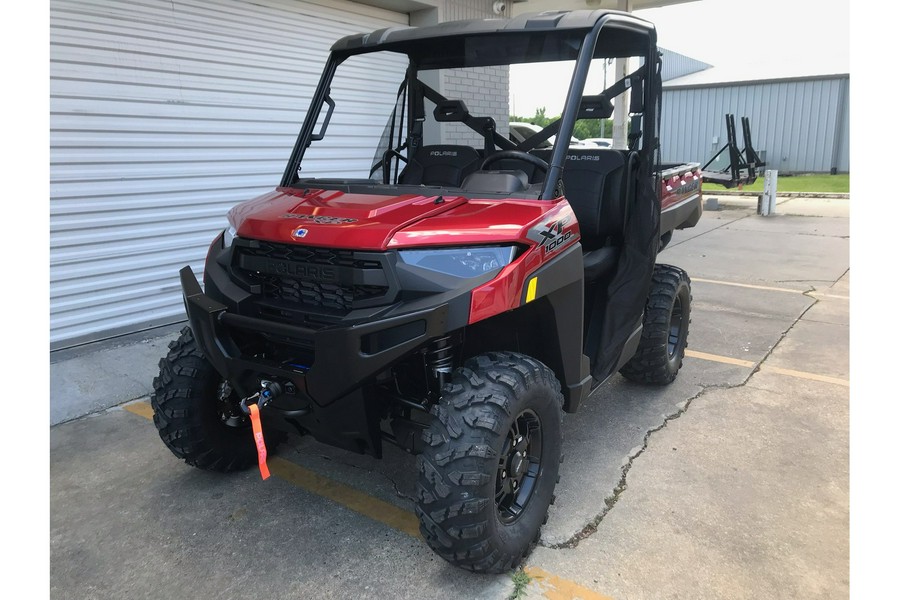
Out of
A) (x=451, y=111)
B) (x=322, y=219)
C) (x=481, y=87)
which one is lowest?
(x=322, y=219)

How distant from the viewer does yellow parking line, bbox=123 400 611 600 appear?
2486mm

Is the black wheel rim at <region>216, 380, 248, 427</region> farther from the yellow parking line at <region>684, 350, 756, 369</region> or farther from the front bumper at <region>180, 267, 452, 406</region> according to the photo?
the yellow parking line at <region>684, 350, 756, 369</region>

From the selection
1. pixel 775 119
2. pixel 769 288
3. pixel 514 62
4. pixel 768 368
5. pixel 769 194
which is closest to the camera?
pixel 514 62

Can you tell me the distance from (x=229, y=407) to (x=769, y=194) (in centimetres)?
1241

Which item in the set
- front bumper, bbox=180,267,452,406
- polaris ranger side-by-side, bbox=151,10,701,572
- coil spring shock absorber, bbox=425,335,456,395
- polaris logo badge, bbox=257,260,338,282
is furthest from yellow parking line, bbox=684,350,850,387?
polaris logo badge, bbox=257,260,338,282

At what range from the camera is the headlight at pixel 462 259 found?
235 cm

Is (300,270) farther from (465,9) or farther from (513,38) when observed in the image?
(465,9)

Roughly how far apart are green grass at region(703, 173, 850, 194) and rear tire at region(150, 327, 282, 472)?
16.9 m

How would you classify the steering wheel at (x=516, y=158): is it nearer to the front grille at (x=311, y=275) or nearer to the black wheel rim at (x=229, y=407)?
the front grille at (x=311, y=275)

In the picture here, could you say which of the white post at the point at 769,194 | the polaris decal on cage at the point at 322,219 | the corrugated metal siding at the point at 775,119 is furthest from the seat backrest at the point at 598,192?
the corrugated metal siding at the point at 775,119

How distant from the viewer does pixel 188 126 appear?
18.4 feet

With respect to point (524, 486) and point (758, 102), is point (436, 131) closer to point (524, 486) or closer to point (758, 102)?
point (524, 486)

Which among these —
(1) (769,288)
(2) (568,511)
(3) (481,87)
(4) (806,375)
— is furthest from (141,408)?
(1) (769,288)

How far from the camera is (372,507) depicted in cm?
307
